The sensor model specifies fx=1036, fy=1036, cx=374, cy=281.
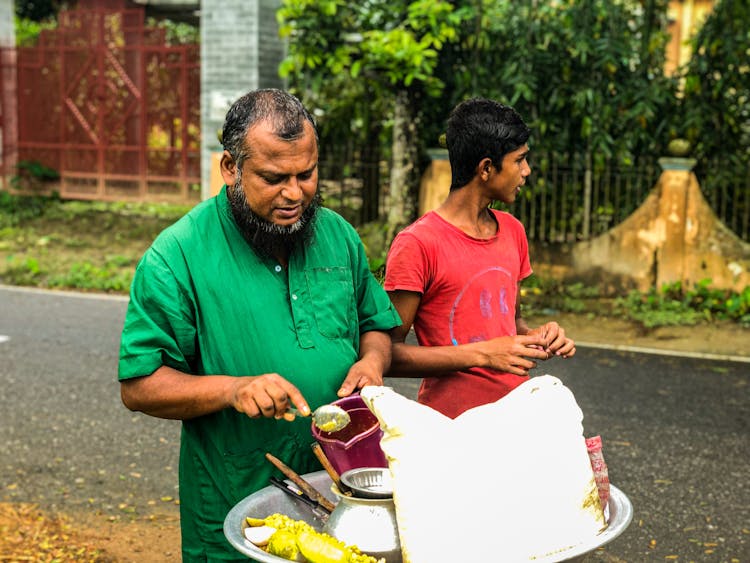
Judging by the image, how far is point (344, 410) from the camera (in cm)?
238

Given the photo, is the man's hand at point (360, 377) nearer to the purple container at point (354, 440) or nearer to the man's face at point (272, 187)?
the purple container at point (354, 440)

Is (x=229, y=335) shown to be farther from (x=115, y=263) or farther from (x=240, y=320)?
(x=115, y=263)

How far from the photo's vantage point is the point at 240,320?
245cm

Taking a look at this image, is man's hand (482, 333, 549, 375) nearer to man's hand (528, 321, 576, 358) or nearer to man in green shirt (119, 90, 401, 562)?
man's hand (528, 321, 576, 358)

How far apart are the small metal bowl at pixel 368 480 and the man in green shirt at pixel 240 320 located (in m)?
0.20

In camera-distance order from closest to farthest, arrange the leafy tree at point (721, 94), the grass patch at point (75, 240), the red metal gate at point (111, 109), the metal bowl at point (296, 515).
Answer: the metal bowl at point (296, 515), the leafy tree at point (721, 94), the grass patch at point (75, 240), the red metal gate at point (111, 109)

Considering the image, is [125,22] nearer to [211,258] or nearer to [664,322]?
[664,322]

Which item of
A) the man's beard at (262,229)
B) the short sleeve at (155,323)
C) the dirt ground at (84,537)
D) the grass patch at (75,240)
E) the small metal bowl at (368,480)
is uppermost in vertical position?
the man's beard at (262,229)

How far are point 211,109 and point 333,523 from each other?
11271 mm

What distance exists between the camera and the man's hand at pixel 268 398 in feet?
7.23

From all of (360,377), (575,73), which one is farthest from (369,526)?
(575,73)

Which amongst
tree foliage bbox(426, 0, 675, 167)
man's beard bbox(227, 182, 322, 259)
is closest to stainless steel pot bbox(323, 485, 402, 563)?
man's beard bbox(227, 182, 322, 259)

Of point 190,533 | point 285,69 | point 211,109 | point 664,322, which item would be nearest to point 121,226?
point 211,109

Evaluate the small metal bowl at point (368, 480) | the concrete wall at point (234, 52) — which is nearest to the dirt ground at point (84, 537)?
the small metal bowl at point (368, 480)
